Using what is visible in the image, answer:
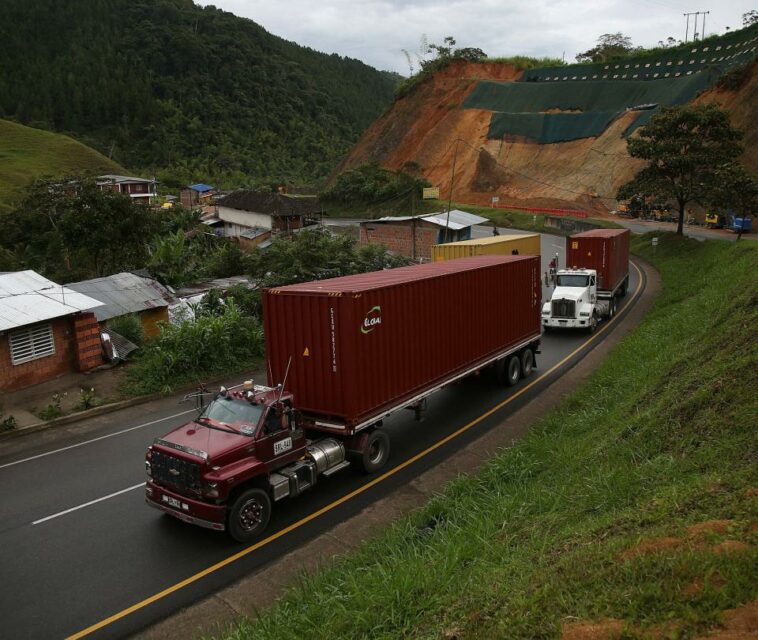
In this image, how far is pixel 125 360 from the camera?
63.7 ft

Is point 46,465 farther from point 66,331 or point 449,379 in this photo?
point 449,379

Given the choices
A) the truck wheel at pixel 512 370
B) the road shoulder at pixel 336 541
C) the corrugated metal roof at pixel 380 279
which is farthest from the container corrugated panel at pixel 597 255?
the road shoulder at pixel 336 541

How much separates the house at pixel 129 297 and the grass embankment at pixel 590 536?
573 inches

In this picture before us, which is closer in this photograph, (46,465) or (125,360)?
(46,465)

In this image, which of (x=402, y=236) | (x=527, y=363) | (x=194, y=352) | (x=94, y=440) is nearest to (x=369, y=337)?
(x=94, y=440)

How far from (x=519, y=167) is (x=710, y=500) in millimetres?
68884

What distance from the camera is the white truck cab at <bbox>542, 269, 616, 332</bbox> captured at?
2281 centimetres

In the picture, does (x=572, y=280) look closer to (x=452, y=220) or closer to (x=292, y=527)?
(x=292, y=527)

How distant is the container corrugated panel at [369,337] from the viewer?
11.0m

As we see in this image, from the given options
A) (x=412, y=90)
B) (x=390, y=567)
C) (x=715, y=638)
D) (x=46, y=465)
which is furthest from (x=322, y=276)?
(x=412, y=90)

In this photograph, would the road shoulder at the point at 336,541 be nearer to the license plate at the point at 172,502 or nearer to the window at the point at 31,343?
the license plate at the point at 172,502

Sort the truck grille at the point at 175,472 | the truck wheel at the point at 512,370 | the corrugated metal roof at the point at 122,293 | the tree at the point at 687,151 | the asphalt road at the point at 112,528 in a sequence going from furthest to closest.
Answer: the tree at the point at 687,151 < the corrugated metal roof at the point at 122,293 < the truck wheel at the point at 512,370 < the truck grille at the point at 175,472 < the asphalt road at the point at 112,528

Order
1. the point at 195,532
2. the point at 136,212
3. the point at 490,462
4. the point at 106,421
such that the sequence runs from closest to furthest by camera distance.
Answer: the point at 195,532 < the point at 490,462 < the point at 106,421 < the point at 136,212

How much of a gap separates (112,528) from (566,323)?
17686 millimetres
